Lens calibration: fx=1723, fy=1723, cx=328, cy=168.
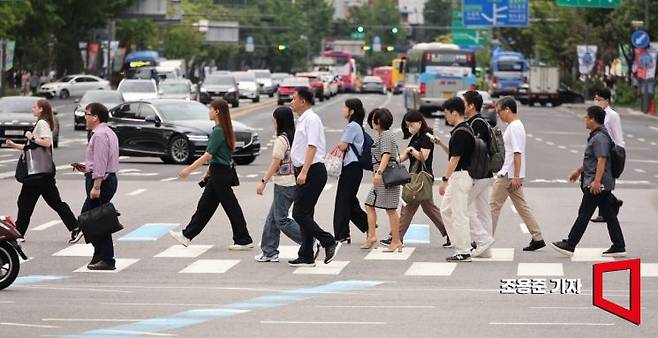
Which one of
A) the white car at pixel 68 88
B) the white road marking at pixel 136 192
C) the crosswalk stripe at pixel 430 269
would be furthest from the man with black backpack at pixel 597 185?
the white car at pixel 68 88

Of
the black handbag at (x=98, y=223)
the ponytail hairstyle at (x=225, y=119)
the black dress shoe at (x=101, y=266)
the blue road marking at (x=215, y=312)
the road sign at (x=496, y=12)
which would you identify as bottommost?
the black dress shoe at (x=101, y=266)

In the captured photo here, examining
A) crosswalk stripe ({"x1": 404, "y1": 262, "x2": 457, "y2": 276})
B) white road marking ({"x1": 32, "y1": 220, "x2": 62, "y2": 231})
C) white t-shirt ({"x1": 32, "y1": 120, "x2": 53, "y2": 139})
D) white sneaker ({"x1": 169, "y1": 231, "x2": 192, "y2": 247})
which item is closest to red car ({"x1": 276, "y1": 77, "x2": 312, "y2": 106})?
white road marking ({"x1": 32, "y1": 220, "x2": 62, "y2": 231})

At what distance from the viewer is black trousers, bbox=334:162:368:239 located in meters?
19.3

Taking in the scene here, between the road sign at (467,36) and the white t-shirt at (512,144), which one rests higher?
the white t-shirt at (512,144)

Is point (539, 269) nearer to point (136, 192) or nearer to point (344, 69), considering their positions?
point (136, 192)

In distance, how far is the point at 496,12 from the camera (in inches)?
3782

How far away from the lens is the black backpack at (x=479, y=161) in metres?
17.9

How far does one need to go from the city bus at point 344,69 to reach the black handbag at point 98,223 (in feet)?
388

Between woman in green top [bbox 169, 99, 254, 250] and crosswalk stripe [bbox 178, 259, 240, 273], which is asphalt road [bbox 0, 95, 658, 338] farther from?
woman in green top [bbox 169, 99, 254, 250]

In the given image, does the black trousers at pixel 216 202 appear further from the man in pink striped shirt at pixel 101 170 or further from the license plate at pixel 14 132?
the license plate at pixel 14 132

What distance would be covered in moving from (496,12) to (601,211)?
7823 centimetres

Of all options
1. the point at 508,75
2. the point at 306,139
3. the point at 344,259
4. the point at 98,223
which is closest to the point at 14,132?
the point at 344,259

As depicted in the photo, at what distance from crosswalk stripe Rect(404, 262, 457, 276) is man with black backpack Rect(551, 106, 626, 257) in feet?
4.87

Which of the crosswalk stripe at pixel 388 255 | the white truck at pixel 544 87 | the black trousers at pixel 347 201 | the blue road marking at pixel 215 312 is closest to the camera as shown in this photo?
the blue road marking at pixel 215 312
